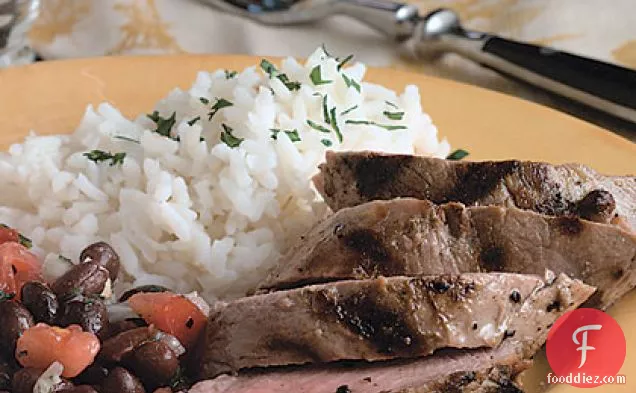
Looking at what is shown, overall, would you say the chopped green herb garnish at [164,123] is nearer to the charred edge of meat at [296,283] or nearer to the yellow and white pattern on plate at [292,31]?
the charred edge of meat at [296,283]

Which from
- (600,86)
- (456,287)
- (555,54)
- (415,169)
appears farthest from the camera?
(555,54)

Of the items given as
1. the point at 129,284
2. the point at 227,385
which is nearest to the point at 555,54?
the point at 129,284

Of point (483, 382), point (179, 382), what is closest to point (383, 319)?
point (483, 382)

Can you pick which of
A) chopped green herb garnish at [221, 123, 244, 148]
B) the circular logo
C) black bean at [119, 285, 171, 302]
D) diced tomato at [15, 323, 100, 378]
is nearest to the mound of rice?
chopped green herb garnish at [221, 123, 244, 148]

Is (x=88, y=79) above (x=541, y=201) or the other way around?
the other way around

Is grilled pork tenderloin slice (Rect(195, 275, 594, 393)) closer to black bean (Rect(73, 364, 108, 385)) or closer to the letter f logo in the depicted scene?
the letter f logo

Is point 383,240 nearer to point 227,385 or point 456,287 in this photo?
point 456,287

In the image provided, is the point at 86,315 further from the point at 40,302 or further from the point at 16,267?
the point at 16,267
